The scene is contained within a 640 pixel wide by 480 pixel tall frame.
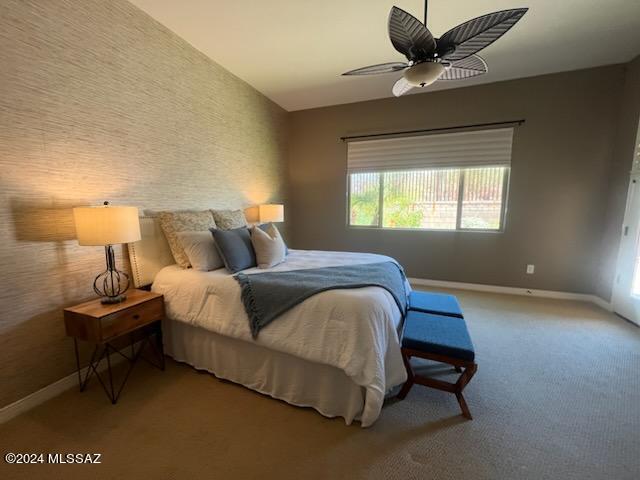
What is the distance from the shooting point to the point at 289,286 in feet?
5.74

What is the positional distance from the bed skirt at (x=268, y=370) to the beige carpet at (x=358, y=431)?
0.07 m

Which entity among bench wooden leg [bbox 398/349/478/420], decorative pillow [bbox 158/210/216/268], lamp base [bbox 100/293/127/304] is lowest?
bench wooden leg [bbox 398/349/478/420]

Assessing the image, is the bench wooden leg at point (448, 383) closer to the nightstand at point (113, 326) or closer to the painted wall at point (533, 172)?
the nightstand at point (113, 326)

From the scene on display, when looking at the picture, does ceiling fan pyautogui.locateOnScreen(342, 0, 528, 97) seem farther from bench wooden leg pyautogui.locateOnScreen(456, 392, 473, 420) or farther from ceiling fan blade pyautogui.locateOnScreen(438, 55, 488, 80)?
bench wooden leg pyautogui.locateOnScreen(456, 392, 473, 420)

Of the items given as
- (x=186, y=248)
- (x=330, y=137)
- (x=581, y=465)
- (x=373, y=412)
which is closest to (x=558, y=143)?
(x=330, y=137)

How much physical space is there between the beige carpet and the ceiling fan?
2.05m

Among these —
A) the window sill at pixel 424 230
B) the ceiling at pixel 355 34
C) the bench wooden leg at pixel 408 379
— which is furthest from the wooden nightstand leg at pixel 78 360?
the window sill at pixel 424 230

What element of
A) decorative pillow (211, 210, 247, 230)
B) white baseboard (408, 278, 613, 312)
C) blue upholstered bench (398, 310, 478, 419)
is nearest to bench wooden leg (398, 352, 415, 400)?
blue upholstered bench (398, 310, 478, 419)

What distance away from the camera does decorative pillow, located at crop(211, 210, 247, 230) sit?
277cm

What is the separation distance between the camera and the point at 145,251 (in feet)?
7.28

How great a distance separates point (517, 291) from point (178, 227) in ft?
13.9

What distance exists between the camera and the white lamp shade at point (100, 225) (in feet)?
5.26

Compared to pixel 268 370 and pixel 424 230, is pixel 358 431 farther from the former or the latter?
pixel 424 230

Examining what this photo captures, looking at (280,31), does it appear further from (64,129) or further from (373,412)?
(373,412)
